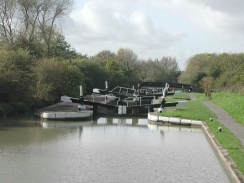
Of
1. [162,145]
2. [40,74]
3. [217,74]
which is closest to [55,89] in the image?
[40,74]

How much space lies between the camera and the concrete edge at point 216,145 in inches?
402

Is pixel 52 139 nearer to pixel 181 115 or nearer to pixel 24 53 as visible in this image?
pixel 181 115

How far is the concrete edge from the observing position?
402 inches

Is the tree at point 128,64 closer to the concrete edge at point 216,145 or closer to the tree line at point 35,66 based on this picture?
the tree line at point 35,66

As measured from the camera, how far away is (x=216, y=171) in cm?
1213

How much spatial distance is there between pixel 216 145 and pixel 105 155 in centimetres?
405

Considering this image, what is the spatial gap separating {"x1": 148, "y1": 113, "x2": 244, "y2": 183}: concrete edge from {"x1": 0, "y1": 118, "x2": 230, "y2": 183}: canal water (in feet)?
0.95

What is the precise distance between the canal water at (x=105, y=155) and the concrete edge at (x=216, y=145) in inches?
11.4

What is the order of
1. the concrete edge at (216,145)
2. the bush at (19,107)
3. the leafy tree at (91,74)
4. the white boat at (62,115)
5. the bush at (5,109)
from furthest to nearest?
the leafy tree at (91,74)
the bush at (19,107)
the white boat at (62,115)
the bush at (5,109)
the concrete edge at (216,145)

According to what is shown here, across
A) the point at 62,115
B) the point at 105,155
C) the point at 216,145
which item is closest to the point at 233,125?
the point at 216,145

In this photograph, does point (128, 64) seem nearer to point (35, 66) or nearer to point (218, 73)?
point (218, 73)

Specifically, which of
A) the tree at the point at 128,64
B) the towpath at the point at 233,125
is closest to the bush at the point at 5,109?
the towpath at the point at 233,125

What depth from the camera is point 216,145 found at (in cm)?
1452

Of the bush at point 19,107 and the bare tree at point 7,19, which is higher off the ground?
the bare tree at point 7,19
